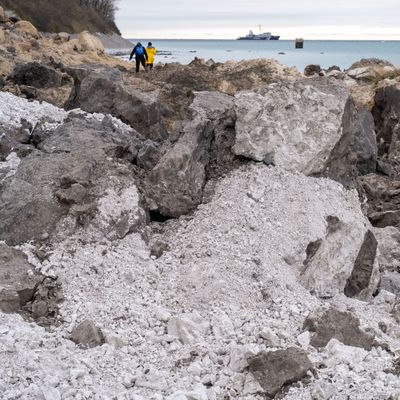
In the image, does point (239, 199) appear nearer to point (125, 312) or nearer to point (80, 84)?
point (125, 312)

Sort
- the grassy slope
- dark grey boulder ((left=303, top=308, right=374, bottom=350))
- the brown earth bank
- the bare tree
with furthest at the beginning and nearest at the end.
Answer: the bare tree < the grassy slope < dark grey boulder ((left=303, top=308, right=374, bottom=350)) < the brown earth bank

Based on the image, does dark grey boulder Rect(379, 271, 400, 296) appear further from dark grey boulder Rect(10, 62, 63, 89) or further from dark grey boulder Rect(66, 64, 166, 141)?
dark grey boulder Rect(10, 62, 63, 89)

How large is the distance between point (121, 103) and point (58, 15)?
6933 centimetres

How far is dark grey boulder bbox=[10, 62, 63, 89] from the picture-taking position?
783 inches

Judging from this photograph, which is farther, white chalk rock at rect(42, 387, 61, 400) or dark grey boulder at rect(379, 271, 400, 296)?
dark grey boulder at rect(379, 271, 400, 296)

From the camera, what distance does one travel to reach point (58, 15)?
256 feet

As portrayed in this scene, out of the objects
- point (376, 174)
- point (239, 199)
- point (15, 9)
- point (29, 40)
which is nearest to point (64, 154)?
point (239, 199)

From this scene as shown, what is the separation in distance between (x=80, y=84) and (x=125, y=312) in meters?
7.56

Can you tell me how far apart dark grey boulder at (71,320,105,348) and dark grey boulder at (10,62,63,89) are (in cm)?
1368

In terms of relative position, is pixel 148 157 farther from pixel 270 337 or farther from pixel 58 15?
pixel 58 15

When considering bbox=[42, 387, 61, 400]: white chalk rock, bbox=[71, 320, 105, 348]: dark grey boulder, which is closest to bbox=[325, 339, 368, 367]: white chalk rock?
bbox=[71, 320, 105, 348]: dark grey boulder

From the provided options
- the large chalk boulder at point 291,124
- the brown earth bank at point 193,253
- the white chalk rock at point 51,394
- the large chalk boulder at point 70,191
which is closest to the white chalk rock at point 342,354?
the brown earth bank at point 193,253

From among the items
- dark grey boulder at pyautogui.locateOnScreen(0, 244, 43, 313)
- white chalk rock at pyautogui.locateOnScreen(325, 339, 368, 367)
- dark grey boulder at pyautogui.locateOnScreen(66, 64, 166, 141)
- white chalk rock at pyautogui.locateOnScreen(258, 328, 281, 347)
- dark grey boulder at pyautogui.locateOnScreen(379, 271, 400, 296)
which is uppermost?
Result: dark grey boulder at pyautogui.locateOnScreen(66, 64, 166, 141)

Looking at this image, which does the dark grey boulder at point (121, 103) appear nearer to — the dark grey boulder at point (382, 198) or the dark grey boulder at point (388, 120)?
the dark grey boulder at point (382, 198)
